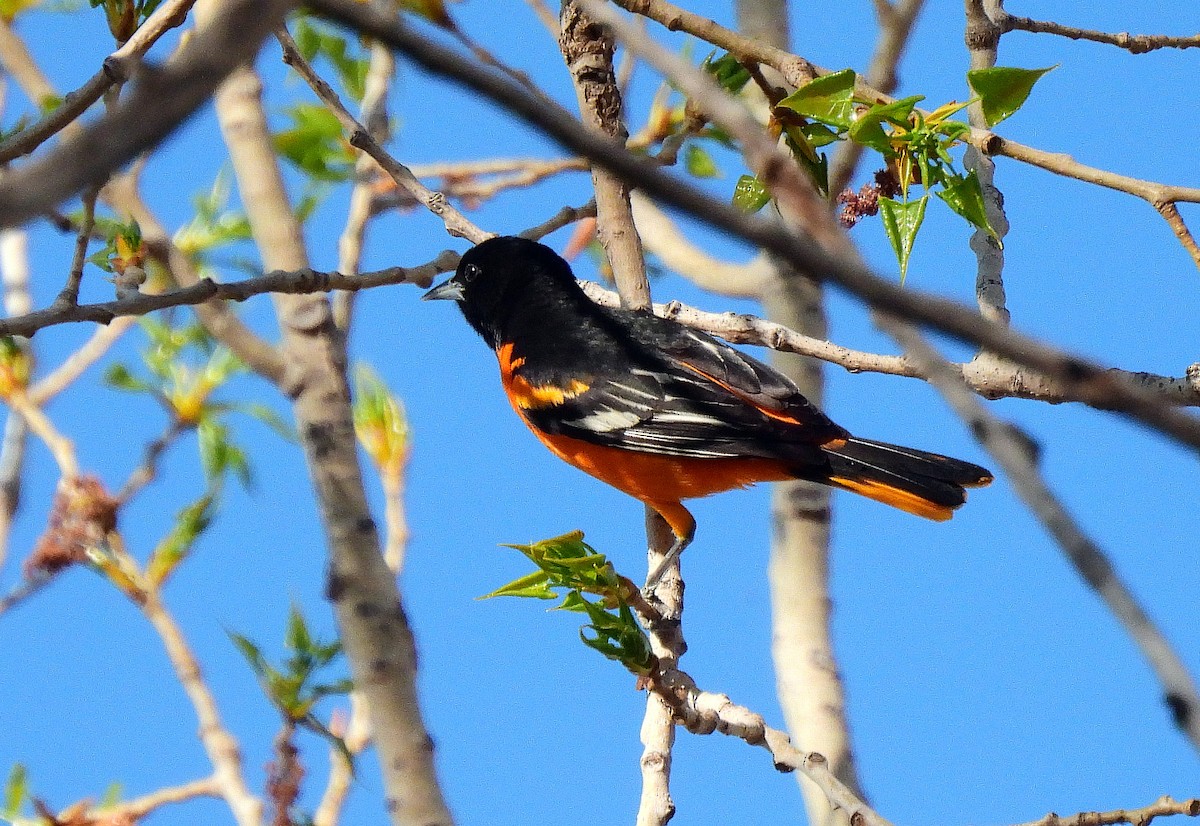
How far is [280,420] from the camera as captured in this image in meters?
4.70

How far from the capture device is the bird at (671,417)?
3734 millimetres

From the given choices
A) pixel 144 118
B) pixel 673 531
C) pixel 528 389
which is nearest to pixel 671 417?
pixel 673 531

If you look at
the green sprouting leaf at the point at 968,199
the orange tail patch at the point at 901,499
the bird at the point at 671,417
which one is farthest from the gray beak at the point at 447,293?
the green sprouting leaf at the point at 968,199

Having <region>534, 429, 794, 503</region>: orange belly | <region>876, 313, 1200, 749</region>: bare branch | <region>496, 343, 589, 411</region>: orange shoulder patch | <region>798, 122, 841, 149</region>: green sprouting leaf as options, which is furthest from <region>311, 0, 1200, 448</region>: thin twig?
<region>496, 343, 589, 411</region>: orange shoulder patch

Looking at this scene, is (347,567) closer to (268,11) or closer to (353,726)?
(353,726)

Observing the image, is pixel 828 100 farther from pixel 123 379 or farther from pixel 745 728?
pixel 123 379

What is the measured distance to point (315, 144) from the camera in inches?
189

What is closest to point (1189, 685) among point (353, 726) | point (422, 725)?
point (422, 725)

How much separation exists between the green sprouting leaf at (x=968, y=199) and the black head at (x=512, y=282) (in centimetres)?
206

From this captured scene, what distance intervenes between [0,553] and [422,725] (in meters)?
2.89

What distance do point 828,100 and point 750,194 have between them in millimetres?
547

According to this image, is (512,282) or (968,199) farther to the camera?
(512,282)

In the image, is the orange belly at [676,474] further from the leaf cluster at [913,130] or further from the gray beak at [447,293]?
the leaf cluster at [913,130]

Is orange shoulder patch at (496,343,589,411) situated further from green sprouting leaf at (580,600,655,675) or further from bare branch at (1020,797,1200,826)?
bare branch at (1020,797,1200,826)
